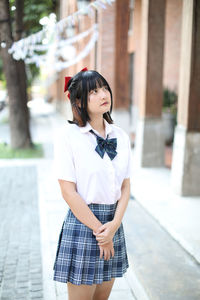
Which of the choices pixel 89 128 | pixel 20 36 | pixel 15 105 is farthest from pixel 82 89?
pixel 20 36

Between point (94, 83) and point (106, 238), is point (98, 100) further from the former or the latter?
point (106, 238)

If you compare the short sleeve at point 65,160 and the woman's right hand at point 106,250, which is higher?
the short sleeve at point 65,160

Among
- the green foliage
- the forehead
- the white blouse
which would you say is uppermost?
the forehead

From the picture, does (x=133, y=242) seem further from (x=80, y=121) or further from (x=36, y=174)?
(x=36, y=174)

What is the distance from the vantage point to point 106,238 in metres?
2.11

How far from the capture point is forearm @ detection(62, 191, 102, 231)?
2080 millimetres

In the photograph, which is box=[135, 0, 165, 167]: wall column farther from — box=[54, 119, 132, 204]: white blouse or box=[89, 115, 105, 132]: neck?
box=[54, 119, 132, 204]: white blouse

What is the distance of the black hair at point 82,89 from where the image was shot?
6.94ft

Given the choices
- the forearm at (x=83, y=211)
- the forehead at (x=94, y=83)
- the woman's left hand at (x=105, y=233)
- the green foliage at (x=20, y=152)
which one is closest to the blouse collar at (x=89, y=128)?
the forehead at (x=94, y=83)

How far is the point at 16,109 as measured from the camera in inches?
428

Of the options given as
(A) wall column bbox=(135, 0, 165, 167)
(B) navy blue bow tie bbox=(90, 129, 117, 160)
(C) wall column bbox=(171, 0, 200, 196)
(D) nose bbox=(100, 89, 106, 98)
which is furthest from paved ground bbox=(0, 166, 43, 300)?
(A) wall column bbox=(135, 0, 165, 167)

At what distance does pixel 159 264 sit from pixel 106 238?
6.27ft

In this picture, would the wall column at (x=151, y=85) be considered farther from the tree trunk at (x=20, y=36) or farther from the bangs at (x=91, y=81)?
the bangs at (x=91, y=81)

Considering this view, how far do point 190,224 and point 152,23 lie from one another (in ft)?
15.5
